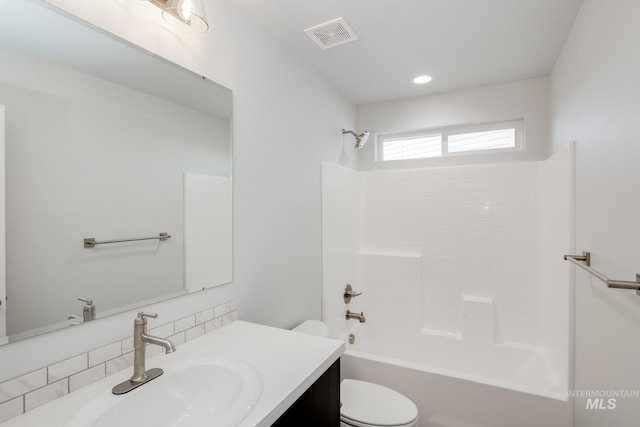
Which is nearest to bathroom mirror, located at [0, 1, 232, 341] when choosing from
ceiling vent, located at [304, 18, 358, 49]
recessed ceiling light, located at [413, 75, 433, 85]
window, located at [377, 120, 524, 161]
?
ceiling vent, located at [304, 18, 358, 49]

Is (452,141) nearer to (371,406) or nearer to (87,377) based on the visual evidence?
(371,406)

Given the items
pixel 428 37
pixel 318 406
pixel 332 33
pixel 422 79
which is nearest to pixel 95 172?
pixel 318 406

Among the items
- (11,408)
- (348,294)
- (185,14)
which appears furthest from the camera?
(348,294)

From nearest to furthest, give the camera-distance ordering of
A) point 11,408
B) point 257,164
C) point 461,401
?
point 11,408, point 257,164, point 461,401

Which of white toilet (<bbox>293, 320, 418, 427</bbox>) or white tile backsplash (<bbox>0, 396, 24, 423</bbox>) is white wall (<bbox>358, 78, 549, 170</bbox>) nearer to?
white toilet (<bbox>293, 320, 418, 427</bbox>)

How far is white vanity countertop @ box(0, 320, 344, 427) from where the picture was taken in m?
0.79

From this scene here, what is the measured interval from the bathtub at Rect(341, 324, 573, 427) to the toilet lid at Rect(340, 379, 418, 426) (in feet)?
0.51

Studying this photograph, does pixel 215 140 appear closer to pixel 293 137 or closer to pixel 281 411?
pixel 293 137

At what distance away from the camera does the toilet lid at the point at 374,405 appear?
62.4 inches

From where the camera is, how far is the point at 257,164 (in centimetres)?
169

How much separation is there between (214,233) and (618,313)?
1650 mm

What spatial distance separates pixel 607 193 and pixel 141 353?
184 cm

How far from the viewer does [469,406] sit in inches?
70.2

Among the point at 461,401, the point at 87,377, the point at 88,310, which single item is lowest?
the point at 461,401
